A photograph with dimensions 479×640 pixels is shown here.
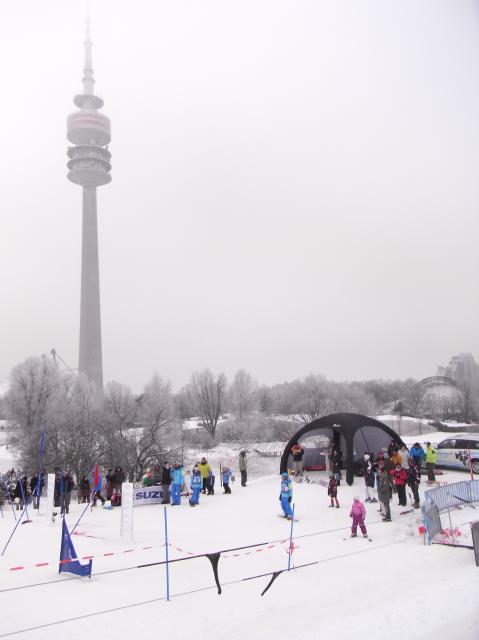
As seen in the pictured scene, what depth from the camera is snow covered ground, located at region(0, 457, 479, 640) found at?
22.4ft

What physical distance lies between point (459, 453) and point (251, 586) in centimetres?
1405

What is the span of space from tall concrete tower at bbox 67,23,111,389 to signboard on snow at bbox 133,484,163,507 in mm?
107715

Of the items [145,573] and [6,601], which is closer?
[6,601]

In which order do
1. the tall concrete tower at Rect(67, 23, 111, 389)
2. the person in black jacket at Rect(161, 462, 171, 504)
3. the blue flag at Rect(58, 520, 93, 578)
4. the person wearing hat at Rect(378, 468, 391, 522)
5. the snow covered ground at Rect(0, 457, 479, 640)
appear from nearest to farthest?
the snow covered ground at Rect(0, 457, 479, 640)
the blue flag at Rect(58, 520, 93, 578)
the person wearing hat at Rect(378, 468, 391, 522)
the person in black jacket at Rect(161, 462, 171, 504)
the tall concrete tower at Rect(67, 23, 111, 389)

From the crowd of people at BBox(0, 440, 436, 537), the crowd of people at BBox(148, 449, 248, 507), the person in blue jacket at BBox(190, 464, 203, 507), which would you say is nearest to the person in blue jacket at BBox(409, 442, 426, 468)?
the crowd of people at BBox(0, 440, 436, 537)

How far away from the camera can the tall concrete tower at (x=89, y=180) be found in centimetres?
12094

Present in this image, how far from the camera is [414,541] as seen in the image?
11.2 meters

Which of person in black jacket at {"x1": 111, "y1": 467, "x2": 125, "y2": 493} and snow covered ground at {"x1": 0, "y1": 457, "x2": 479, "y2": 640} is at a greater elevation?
person in black jacket at {"x1": 111, "y1": 467, "x2": 125, "y2": 493}

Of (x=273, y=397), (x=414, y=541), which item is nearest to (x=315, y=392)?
(x=273, y=397)

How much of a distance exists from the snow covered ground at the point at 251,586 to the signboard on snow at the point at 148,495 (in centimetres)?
292

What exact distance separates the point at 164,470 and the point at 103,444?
26.5 metres

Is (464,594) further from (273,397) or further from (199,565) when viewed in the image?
(273,397)

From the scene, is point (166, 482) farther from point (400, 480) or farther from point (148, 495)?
point (400, 480)

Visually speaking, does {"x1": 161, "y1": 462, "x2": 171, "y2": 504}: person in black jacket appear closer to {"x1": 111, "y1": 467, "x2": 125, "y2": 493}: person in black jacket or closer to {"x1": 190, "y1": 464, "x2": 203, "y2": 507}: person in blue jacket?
{"x1": 190, "y1": 464, "x2": 203, "y2": 507}: person in blue jacket
